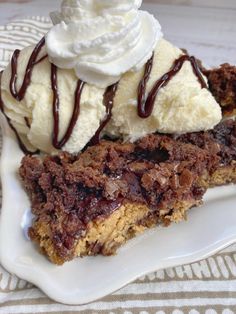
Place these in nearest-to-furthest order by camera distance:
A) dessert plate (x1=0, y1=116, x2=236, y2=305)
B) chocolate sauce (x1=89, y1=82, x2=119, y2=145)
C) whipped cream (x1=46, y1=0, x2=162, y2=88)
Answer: dessert plate (x1=0, y1=116, x2=236, y2=305)
whipped cream (x1=46, y1=0, x2=162, y2=88)
chocolate sauce (x1=89, y1=82, x2=119, y2=145)

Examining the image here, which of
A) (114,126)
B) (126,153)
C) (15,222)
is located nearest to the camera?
(15,222)

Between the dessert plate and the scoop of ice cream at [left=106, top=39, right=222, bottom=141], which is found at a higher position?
the scoop of ice cream at [left=106, top=39, right=222, bottom=141]

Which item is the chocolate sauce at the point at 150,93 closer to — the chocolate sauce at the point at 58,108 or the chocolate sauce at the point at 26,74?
the chocolate sauce at the point at 58,108

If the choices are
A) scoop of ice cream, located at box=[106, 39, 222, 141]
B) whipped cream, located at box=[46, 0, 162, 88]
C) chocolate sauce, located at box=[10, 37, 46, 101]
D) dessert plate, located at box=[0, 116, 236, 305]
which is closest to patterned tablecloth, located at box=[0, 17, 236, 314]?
dessert plate, located at box=[0, 116, 236, 305]

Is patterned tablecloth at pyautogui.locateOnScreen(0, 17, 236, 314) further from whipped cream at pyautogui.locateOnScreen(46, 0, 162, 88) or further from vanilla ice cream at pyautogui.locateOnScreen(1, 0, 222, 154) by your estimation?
whipped cream at pyautogui.locateOnScreen(46, 0, 162, 88)

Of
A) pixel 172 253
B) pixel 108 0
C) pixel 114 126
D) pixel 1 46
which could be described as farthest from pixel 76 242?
pixel 1 46

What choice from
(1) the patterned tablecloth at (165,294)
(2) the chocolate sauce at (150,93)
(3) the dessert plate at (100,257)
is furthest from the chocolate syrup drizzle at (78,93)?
(1) the patterned tablecloth at (165,294)

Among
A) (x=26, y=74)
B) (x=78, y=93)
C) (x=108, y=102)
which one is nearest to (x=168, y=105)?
(x=108, y=102)

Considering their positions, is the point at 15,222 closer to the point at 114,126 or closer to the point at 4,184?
the point at 4,184
